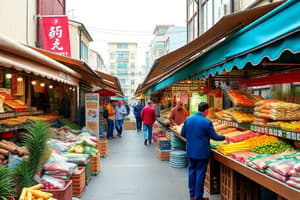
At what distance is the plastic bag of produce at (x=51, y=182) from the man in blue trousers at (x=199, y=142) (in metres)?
2.24

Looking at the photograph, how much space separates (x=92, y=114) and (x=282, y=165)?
9572mm

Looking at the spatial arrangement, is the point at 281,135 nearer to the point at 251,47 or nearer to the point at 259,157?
the point at 259,157

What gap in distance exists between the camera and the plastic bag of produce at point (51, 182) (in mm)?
4871

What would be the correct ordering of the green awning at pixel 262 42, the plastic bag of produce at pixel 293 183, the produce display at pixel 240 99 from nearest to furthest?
1. the green awning at pixel 262 42
2. the plastic bag of produce at pixel 293 183
3. the produce display at pixel 240 99

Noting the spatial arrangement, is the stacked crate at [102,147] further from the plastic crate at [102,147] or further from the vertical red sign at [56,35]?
the vertical red sign at [56,35]

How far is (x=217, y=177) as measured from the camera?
6340 mm

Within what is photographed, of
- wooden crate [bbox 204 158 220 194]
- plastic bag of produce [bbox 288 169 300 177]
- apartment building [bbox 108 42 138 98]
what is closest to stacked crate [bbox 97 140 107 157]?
wooden crate [bbox 204 158 220 194]

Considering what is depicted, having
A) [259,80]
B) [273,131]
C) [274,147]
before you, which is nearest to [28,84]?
[259,80]

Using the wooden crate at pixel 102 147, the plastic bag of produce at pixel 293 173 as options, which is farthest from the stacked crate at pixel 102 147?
the plastic bag of produce at pixel 293 173

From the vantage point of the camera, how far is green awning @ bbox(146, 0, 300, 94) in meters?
2.84

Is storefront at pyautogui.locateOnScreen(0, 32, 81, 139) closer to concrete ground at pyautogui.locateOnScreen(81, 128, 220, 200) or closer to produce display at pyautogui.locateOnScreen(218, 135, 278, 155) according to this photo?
concrete ground at pyautogui.locateOnScreen(81, 128, 220, 200)

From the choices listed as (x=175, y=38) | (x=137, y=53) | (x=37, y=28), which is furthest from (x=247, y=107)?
(x=137, y=53)

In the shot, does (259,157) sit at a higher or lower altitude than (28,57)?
lower

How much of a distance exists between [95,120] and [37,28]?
4.35m
